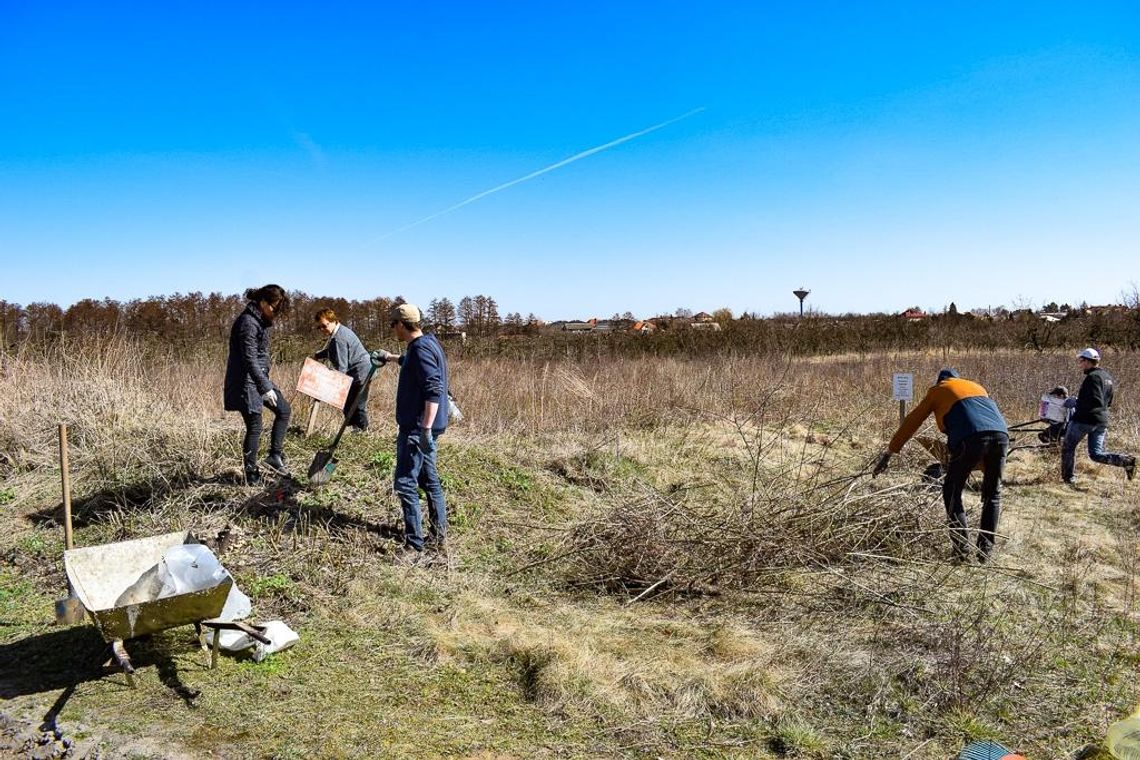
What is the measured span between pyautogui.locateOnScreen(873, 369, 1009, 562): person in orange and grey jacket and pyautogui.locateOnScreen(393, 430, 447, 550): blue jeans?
10.7 ft

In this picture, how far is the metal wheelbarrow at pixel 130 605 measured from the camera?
3594 mm

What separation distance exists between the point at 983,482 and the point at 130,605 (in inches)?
218

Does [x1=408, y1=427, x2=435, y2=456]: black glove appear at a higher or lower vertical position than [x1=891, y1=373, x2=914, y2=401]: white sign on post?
lower

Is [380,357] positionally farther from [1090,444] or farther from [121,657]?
[1090,444]

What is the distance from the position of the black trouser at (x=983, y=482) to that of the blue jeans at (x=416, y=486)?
3746 millimetres

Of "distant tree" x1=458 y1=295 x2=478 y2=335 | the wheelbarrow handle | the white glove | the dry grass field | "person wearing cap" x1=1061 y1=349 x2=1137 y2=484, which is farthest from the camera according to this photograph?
"distant tree" x1=458 y1=295 x2=478 y2=335

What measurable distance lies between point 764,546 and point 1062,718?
6.69 ft

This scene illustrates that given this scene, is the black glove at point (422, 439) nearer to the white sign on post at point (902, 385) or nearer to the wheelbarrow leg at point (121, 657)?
the wheelbarrow leg at point (121, 657)

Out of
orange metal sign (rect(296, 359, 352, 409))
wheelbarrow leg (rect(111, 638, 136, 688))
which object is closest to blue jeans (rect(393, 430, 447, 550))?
orange metal sign (rect(296, 359, 352, 409))

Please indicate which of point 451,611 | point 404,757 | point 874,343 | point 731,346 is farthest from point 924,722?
point 874,343

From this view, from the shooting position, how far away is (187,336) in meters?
13.4

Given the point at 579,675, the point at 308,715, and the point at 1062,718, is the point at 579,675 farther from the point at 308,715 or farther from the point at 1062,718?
the point at 1062,718

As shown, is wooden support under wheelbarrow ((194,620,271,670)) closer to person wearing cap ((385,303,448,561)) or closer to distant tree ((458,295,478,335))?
person wearing cap ((385,303,448,561))

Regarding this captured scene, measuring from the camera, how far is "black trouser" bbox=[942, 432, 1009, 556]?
557cm
